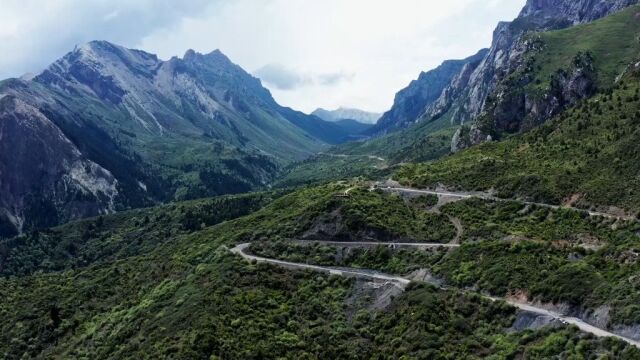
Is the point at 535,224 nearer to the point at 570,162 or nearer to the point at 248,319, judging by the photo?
the point at 570,162

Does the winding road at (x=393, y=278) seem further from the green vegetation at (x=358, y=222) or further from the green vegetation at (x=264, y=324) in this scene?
the green vegetation at (x=358, y=222)

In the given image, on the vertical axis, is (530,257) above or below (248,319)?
above

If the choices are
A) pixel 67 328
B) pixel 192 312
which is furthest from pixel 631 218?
pixel 67 328

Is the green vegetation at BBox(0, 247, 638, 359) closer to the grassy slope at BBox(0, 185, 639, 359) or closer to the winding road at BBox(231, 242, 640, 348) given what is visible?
the grassy slope at BBox(0, 185, 639, 359)

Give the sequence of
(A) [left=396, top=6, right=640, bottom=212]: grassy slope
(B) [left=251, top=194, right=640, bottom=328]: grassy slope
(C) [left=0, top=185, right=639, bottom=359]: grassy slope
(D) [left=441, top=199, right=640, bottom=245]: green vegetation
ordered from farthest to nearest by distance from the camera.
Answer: (A) [left=396, top=6, right=640, bottom=212]: grassy slope < (D) [left=441, top=199, right=640, bottom=245]: green vegetation < (C) [left=0, top=185, right=639, bottom=359]: grassy slope < (B) [left=251, top=194, right=640, bottom=328]: grassy slope

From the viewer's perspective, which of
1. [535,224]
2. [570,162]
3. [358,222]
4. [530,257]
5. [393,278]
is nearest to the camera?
[530,257]

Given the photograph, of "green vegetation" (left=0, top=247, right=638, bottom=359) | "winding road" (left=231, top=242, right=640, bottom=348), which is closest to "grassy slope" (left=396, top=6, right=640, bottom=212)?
"winding road" (left=231, top=242, right=640, bottom=348)

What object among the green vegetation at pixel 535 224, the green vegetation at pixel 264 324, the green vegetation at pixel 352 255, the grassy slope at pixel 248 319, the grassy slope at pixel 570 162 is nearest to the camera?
the green vegetation at pixel 264 324

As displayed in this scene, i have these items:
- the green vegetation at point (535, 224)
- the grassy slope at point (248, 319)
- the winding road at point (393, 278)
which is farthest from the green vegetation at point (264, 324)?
the green vegetation at point (535, 224)

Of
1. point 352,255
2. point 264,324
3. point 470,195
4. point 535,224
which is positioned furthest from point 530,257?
point 470,195
